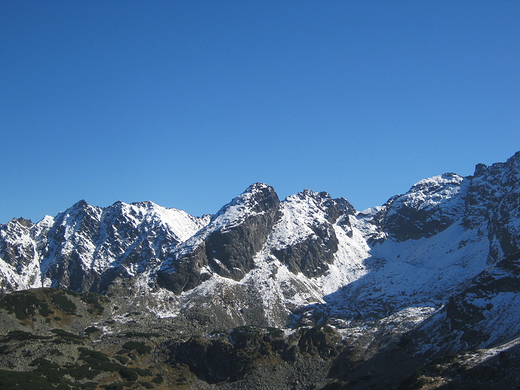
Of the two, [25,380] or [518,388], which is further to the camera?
[25,380]

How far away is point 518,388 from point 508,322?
63.8 m

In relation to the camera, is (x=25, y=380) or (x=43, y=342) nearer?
(x=25, y=380)

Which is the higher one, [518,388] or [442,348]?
[442,348]

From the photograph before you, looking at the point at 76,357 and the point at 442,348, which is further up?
the point at 76,357

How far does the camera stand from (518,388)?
13212 cm

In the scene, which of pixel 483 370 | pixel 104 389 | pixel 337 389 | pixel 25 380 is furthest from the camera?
pixel 337 389

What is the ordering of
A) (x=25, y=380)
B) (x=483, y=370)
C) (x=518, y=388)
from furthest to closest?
(x=25, y=380)
(x=483, y=370)
(x=518, y=388)

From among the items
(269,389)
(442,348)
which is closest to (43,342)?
(269,389)

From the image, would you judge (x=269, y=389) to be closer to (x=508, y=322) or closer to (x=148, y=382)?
(x=148, y=382)

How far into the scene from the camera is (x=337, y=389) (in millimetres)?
184625

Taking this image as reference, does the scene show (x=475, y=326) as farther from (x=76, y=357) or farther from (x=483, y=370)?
(x=76, y=357)

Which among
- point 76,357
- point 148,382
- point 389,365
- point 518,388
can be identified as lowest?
point 518,388

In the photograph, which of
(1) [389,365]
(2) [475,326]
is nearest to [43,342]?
(1) [389,365]

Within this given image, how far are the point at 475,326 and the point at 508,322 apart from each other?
1253cm
